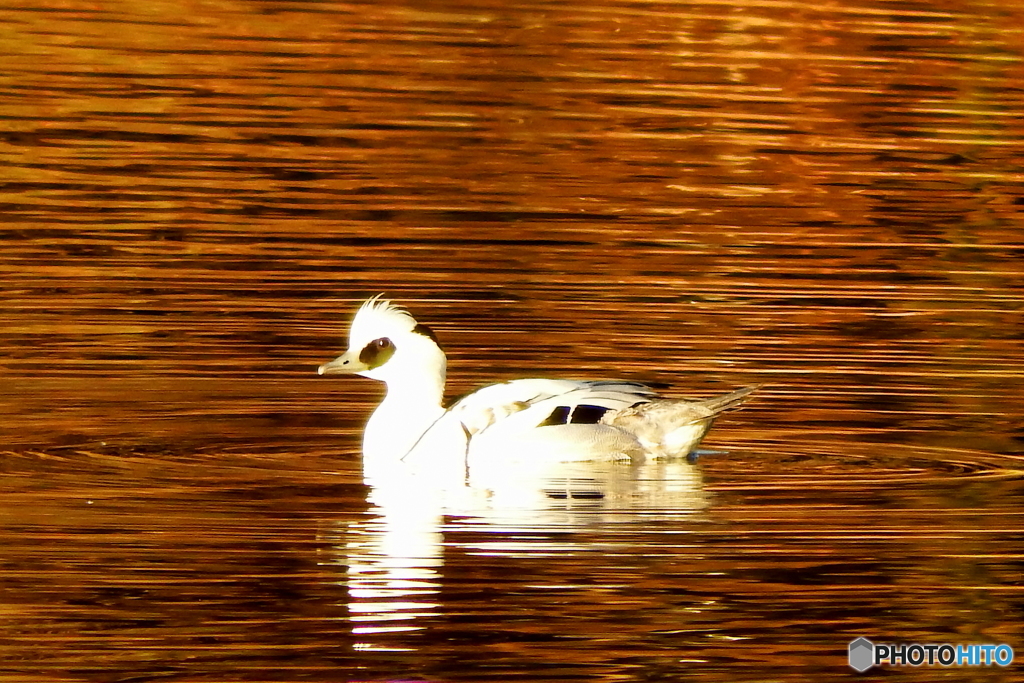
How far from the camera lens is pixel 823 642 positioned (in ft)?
26.1

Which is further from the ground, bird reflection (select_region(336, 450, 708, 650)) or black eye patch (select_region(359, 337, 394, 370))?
black eye patch (select_region(359, 337, 394, 370))

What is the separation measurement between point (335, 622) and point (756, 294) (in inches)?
274

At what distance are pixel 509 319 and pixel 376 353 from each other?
2621mm

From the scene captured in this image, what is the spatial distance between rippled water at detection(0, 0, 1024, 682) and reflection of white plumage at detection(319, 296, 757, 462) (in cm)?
20

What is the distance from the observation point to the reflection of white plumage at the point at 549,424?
1048cm

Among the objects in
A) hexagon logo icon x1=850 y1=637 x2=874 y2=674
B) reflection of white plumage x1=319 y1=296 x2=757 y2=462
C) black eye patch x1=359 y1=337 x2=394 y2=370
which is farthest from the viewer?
black eye patch x1=359 y1=337 x2=394 y2=370

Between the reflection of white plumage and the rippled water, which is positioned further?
the reflection of white plumage

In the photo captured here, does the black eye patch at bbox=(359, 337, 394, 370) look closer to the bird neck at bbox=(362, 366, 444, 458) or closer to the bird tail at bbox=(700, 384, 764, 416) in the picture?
the bird neck at bbox=(362, 366, 444, 458)

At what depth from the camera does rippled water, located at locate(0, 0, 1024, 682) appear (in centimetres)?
815

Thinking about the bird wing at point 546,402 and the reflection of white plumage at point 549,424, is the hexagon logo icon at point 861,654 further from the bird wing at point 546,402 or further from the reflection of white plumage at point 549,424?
the bird wing at point 546,402

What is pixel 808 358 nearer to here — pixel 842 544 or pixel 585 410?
pixel 585 410

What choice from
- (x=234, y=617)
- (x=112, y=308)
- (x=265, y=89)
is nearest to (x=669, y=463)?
(x=234, y=617)

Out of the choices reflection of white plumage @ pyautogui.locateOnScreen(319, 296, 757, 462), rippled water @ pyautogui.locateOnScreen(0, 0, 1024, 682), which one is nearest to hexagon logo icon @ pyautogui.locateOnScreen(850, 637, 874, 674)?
rippled water @ pyautogui.locateOnScreen(0, 0, 1024, 682)

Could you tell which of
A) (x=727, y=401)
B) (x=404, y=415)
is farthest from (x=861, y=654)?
(x=404, y=415)
